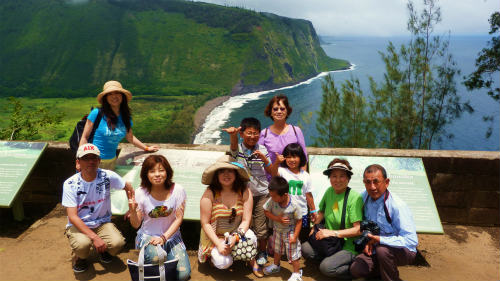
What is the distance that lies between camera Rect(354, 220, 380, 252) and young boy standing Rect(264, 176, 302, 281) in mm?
593

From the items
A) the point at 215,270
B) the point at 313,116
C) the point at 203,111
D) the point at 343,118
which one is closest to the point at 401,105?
the point at 343,118

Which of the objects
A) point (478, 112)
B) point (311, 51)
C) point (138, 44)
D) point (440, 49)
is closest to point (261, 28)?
point (311, 51)

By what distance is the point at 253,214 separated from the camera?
13.6 feet

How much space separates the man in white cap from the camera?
375cm

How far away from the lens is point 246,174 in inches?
151

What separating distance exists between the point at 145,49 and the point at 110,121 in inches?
4980

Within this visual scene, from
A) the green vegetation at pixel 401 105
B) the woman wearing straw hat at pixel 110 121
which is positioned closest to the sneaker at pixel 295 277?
the woman wearing straw hat at pixel 110 121

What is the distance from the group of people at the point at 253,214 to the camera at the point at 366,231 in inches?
0.4

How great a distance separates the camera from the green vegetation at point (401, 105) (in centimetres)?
1573

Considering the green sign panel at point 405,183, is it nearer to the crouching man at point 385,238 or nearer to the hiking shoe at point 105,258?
the crouching man at point 385,238

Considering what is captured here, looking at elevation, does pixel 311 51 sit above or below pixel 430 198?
above

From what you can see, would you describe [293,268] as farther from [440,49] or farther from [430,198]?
[440,49]

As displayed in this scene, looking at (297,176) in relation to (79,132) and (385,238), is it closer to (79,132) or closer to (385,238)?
(385,238)

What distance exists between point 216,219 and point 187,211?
719 millimetres
